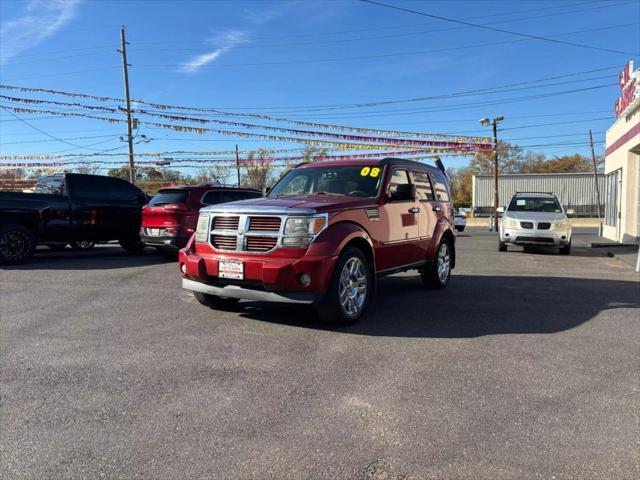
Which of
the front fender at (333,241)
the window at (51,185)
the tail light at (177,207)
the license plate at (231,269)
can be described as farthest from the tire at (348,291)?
the window at (51,185)

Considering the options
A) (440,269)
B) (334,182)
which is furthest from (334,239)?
(440,269)

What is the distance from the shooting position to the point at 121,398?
3600mm

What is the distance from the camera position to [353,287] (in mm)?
5660

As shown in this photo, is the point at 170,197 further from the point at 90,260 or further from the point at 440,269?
the point at 440,269

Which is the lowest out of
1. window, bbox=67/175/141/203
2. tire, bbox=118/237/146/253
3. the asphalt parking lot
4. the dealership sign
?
the asphalt parking lot

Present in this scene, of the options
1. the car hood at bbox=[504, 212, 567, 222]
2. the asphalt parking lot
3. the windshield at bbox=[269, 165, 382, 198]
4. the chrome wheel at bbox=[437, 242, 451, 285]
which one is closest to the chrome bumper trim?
the asphalt parking lot

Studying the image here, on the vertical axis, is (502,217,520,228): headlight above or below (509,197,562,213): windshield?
below

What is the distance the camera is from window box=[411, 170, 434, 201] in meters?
7.45

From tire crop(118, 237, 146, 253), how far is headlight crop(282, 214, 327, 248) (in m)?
8.68

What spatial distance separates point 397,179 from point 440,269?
6.41 ft

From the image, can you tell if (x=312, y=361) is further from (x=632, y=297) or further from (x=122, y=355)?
(x=632, y=297)

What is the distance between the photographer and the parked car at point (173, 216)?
10750 mm

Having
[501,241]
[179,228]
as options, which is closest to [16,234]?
[179,228]

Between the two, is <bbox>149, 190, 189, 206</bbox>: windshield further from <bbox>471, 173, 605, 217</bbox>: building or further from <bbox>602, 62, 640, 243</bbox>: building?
<bbox>471, 173, 605, 217</bbox>: building
